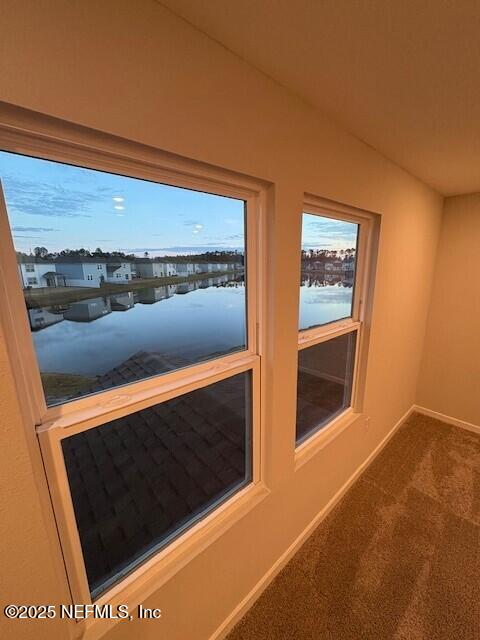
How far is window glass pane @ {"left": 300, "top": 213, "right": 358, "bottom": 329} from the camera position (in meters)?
1.38

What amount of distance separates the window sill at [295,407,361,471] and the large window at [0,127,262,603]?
1.10 feet

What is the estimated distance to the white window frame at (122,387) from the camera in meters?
0.63

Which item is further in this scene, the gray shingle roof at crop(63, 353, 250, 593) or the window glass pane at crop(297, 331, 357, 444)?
the window glass pane at crop(297, 331, 357, 444)

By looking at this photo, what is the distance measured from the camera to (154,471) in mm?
1416

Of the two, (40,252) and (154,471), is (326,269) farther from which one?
(154,471)

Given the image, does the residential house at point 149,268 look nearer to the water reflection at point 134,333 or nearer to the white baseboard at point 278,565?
the water reflection at point 134,333

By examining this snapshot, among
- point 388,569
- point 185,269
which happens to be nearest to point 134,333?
point 185,269

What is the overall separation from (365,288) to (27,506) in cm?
192

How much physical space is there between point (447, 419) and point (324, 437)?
2.07 metres

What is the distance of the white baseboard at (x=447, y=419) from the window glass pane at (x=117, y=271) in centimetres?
301

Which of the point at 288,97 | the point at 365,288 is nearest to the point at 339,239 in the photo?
the point at 365,288

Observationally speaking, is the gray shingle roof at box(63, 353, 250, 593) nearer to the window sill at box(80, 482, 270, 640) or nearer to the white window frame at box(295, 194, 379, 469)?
the window sill at box(80, 482, 270, 640)

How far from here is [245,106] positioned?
2.96 feet

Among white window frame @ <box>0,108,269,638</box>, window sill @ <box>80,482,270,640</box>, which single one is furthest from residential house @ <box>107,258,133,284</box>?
window sill @ <box>80,482,270,640</box>
